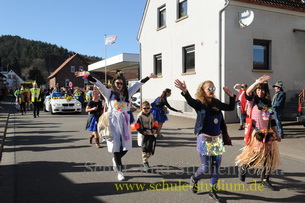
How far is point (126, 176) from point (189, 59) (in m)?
11.0

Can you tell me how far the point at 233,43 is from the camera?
1252 centimetres

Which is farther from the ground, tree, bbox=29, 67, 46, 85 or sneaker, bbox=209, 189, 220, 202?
tree, bbox=29, 67, 46, 85

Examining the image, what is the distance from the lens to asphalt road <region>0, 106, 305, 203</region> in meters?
4.05

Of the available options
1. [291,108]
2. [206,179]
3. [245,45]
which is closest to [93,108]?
[206,179]

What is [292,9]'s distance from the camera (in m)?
13.7

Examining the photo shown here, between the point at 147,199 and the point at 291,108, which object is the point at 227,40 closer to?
the point at 291,108

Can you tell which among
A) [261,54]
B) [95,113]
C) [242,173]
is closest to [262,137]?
[242,173]

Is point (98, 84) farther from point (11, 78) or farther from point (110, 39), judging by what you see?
point (11, 78)

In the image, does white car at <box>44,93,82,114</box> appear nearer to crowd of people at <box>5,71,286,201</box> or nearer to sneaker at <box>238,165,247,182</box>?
crowd of people at <box>5,71,286,201</box>

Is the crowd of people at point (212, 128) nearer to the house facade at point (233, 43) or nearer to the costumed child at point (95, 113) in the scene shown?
the costumed child at point (95, 113)

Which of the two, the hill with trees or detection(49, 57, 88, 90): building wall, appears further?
the hill with trees

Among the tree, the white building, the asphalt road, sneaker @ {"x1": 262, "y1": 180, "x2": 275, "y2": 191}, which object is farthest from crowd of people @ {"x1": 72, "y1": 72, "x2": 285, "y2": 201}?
the white building

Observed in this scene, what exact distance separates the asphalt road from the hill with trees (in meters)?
99.0

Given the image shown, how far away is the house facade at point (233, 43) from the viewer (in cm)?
1247
